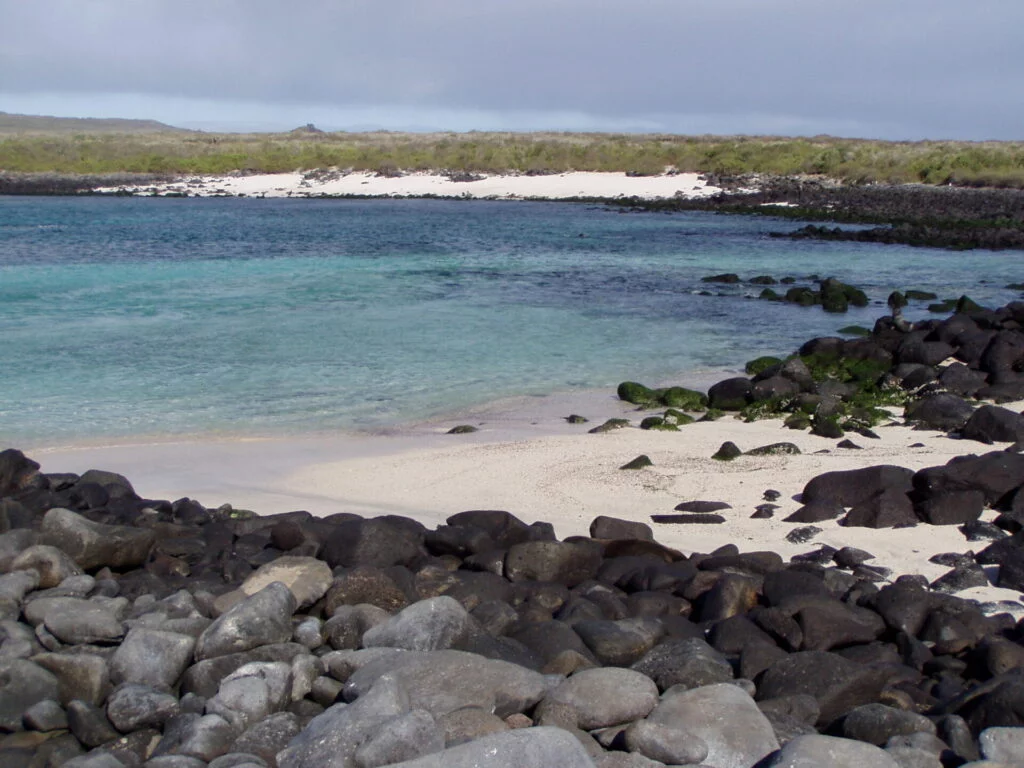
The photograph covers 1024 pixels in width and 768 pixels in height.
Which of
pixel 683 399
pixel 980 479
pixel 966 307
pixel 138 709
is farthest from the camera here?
pixel 966 307

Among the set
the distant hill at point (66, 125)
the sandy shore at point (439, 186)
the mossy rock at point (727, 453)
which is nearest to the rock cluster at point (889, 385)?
the mossy rock at point (727, 453)

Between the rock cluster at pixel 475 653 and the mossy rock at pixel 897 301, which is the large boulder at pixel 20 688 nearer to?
the rock cluster at pixel 475 653

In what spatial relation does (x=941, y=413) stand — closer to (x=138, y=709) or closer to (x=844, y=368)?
(x=844, y=368)

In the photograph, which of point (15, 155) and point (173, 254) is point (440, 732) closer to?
point (173, 254)

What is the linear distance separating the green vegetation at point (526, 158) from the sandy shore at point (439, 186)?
2235 millimetres

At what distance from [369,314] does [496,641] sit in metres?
12.3

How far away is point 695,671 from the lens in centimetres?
394

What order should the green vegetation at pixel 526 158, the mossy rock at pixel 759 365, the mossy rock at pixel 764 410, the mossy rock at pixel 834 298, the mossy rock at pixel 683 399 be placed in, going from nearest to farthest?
the mossy rock at pixel 764 410
the mossy rock at pixel 683 399
the mossy rock at pixel 759 365
the mossy rock at pixel 834 298
the green vegetation at pixel 526 158

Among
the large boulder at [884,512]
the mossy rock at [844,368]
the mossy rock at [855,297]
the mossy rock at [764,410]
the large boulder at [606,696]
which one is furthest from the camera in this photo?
the mossy rock at [855,297]

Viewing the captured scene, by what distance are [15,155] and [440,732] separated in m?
70.0

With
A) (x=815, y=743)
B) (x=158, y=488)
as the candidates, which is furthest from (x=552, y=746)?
(x=158, y=488)

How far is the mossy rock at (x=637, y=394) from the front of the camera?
9953 millimetres

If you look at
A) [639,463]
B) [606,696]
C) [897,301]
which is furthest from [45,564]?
[897,301]

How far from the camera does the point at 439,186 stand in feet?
175
